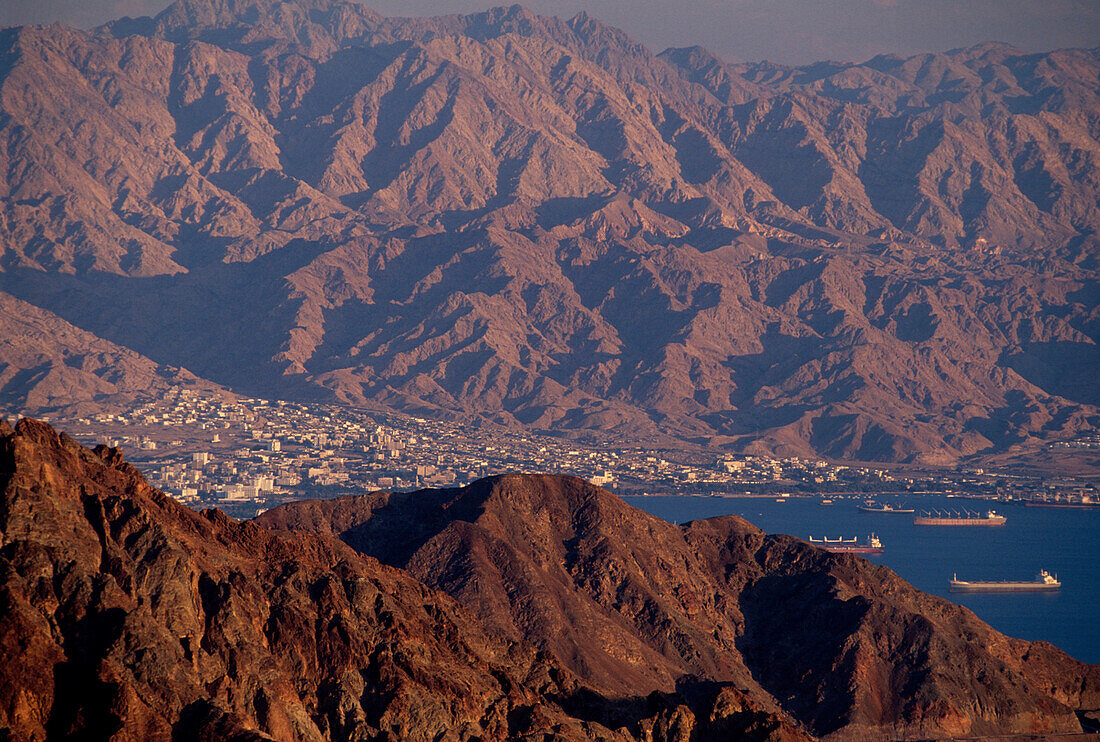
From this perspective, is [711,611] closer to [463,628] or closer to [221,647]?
[463,628]

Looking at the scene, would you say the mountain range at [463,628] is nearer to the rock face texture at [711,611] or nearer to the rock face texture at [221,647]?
the rock face texture at [221,647]

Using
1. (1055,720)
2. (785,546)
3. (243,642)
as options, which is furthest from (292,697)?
(785,546)

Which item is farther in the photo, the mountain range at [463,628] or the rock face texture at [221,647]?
the mountain range at [463,628]

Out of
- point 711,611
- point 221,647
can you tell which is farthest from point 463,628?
point 711,611

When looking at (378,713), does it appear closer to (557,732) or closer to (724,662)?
(557,732)

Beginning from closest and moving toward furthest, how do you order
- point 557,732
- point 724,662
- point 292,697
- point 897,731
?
point 292,697 < point 557,732 < point 897,731 < point 724,662

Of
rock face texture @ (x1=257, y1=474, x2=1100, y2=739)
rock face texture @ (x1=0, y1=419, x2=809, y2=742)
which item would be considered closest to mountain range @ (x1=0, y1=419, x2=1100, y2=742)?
rock face texture @ (x1=0, y1=419, x2=809, y2=742)

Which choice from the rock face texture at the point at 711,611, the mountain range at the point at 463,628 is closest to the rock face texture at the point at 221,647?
the mountain range at the point at 463,628
